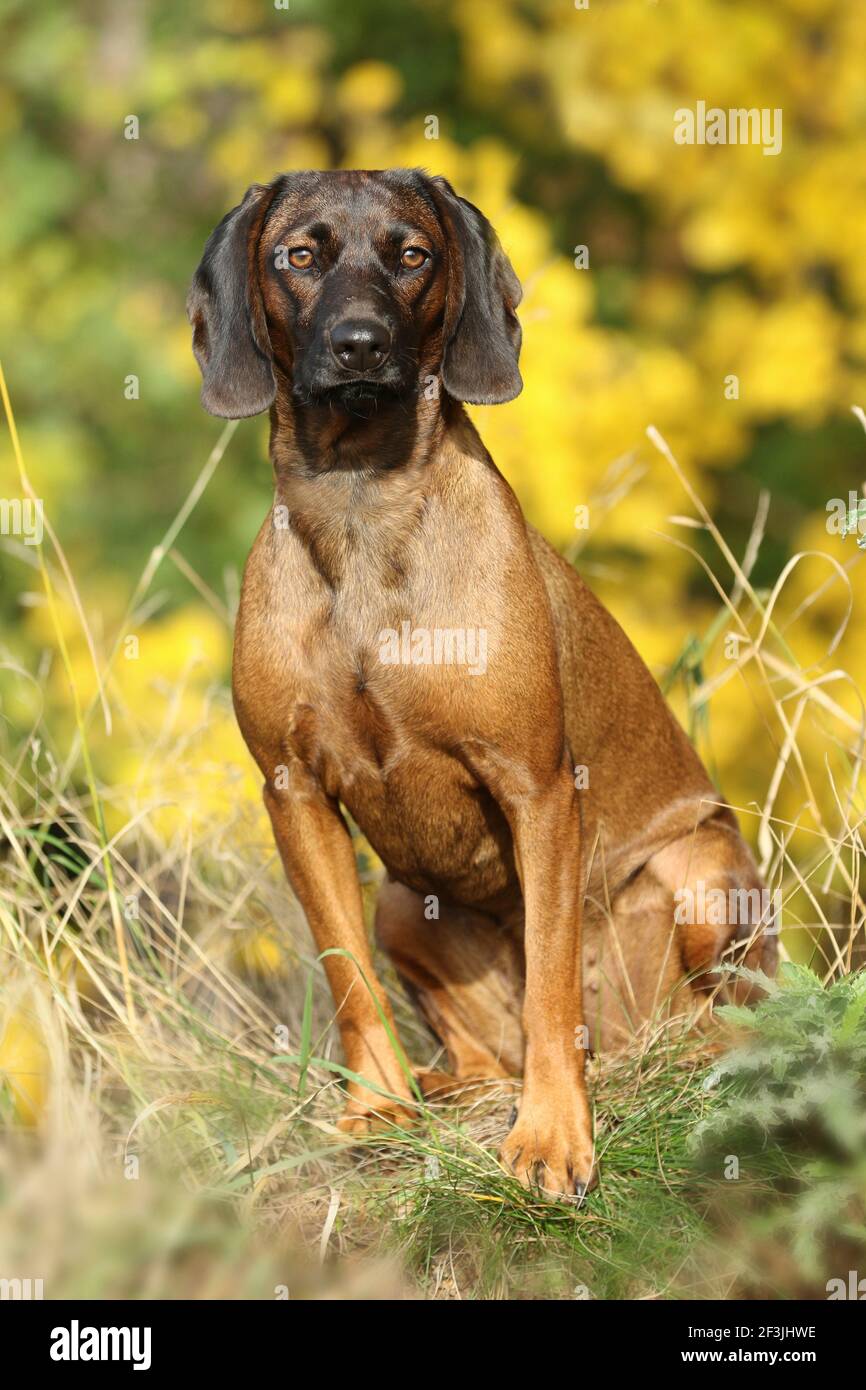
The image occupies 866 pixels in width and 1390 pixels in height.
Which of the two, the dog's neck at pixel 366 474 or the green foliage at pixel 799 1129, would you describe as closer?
the green foliage at pixel 799 1129

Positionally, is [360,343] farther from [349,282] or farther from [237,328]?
[237,328]

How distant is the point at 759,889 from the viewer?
4168 mm

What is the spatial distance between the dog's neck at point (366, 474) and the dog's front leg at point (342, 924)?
52 cm

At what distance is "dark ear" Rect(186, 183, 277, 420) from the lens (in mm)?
3621

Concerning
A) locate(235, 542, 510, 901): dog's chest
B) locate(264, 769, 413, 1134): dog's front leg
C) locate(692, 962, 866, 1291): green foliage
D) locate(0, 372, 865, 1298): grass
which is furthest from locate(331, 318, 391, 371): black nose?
locate(692, 962, 866, 1291): green foliage

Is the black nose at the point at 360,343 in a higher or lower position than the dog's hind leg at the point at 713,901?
higher

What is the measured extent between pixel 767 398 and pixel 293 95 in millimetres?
2831

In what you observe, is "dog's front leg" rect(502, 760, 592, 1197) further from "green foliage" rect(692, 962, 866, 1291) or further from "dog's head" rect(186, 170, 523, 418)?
"dog's head" rect(186, 170, 523, 418)

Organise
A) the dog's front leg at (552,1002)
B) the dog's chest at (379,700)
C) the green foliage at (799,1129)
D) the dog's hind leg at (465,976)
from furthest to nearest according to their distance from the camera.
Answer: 1. the dog's hind leg at (465,976)
2. the dog's chest at (379,700)
3. the dog's front leg at (552,1002)
4. the green foliage at (799,1129)

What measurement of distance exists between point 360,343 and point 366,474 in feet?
1.38

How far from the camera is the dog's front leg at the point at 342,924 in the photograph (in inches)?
148

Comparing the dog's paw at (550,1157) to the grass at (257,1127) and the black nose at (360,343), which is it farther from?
the black nose at (360,343)

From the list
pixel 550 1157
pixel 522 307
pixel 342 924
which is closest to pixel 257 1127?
pixel 342 924

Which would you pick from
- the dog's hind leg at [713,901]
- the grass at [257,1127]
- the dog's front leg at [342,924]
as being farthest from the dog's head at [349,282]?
the dog's hind leg at [713,901]
